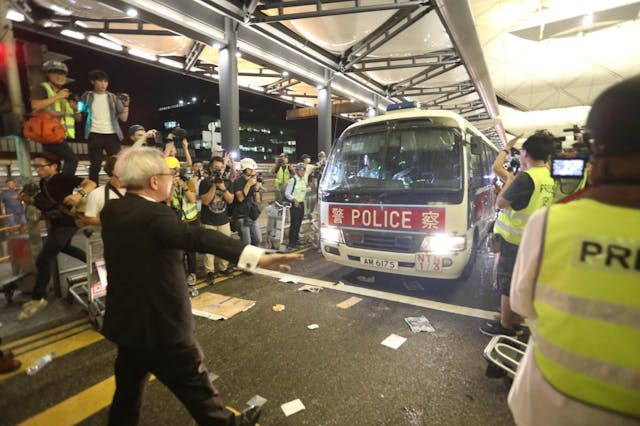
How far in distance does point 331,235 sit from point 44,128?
4.21 m

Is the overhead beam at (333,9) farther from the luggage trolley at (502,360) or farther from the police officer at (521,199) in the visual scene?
the luggage trolley at (502,360)

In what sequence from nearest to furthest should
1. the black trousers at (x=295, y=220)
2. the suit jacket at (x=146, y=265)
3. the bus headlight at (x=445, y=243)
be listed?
the suit jacket at (x=146, y=265)
the bus headlight at (x=445, y=243)
the black trousers at (x=295, y=220)

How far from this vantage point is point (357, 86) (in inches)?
545

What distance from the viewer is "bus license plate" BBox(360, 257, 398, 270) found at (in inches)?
178

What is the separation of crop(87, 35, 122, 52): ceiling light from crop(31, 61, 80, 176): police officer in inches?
210

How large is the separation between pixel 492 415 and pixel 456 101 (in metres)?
18.7

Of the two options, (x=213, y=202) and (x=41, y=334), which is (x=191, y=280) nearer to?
(x=213, y=202)

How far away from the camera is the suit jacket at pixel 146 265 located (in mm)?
1685

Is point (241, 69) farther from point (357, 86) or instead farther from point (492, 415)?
point (492, 415)

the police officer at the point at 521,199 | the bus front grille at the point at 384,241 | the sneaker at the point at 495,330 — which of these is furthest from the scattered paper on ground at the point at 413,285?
the police officer at the point at 521,199

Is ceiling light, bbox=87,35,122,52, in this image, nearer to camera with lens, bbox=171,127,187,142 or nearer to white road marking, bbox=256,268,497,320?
camera with lens, bbox=171,127,187,142

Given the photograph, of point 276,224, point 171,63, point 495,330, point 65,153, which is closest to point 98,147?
point 65,153

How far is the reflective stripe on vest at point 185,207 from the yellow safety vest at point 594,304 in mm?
4736

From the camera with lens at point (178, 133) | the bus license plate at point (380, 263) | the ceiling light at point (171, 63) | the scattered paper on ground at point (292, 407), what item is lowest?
the scattered paper on ground at point (292, 407)
